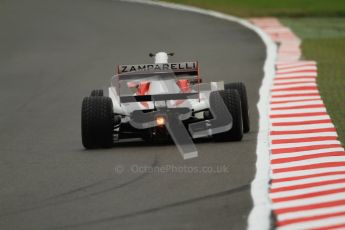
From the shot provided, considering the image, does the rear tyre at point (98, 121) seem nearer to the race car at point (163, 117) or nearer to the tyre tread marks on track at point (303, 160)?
the race car at point (163, 117)

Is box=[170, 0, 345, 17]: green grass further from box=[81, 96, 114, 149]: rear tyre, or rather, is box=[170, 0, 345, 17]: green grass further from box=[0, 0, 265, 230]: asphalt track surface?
box=[81, 96, 114, 149]: rear tyre

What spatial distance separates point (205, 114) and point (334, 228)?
546cm

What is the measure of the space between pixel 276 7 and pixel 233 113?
26.3 m

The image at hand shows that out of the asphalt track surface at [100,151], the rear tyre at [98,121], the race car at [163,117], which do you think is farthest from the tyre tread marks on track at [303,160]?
the rear tyre at [98,121]

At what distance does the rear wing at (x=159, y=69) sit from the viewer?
49.1 feet

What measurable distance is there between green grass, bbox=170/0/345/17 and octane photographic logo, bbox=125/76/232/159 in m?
24.0

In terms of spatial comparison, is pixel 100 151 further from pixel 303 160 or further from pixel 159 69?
pixel 303 160

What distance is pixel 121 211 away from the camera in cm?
999

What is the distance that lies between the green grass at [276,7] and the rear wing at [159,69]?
2299 centimetres

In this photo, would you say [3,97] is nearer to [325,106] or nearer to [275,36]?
[325,106]

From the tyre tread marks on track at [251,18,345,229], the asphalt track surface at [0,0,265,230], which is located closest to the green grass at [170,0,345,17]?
the asphalt track surface at [0,0,265,230]

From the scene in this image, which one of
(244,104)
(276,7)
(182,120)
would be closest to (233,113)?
(182,120)

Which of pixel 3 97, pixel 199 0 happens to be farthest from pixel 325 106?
pixel 199 0

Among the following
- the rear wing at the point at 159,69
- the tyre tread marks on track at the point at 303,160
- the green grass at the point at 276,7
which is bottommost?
the tyre tread marks on track at the point at 303,160
